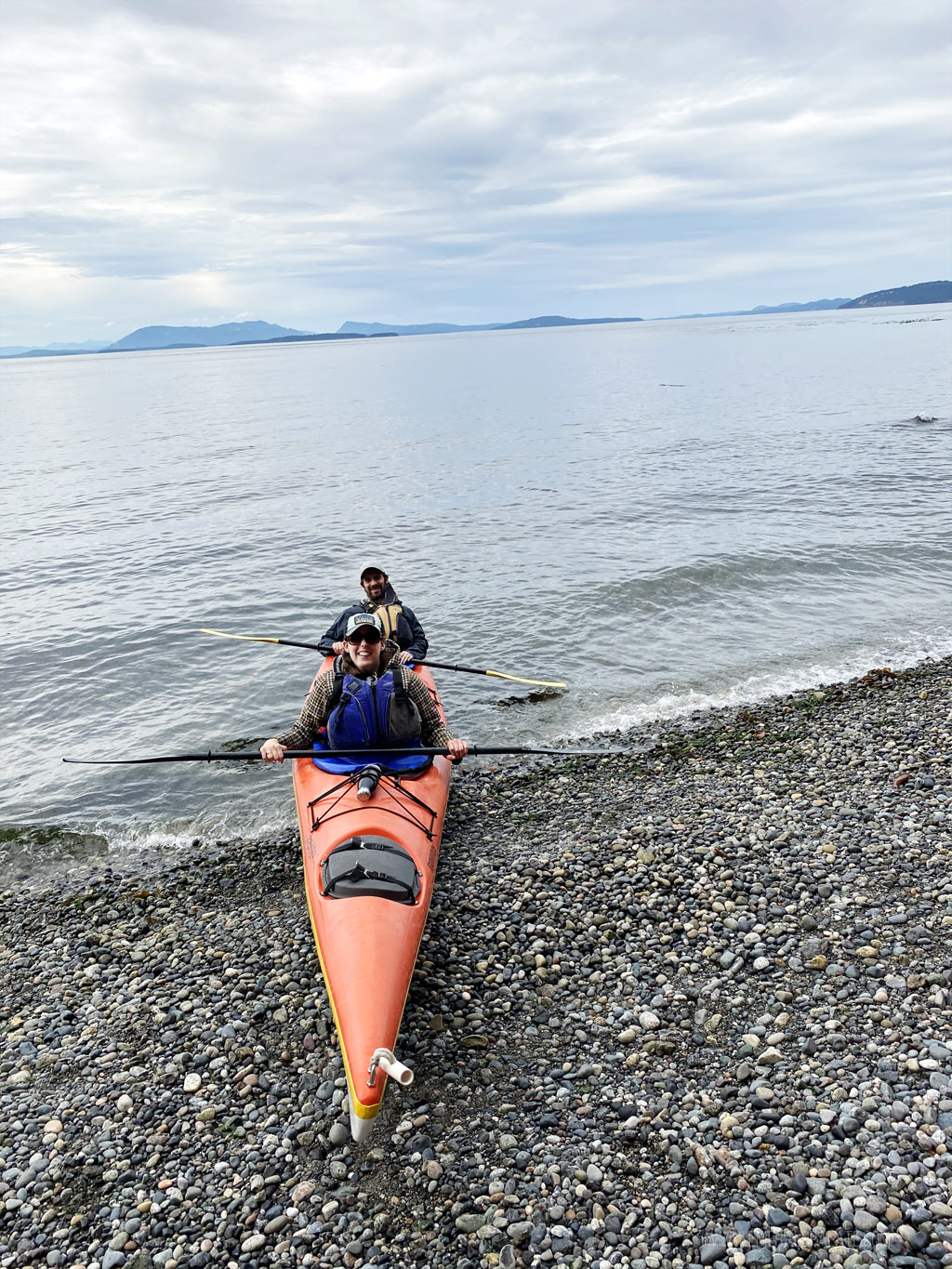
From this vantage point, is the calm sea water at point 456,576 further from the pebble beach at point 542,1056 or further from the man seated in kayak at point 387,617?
the pebble beach at point 542,1056

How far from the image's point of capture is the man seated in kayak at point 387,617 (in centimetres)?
1255

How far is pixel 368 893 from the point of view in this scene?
22.9 ft

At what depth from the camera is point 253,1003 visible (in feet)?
22.4

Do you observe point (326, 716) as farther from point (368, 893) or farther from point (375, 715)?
point (368, 893)

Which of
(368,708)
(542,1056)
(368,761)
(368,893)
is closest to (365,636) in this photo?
(368,708)

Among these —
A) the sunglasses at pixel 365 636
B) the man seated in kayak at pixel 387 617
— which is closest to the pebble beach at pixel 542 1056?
the sunglasses at pixel 365 636

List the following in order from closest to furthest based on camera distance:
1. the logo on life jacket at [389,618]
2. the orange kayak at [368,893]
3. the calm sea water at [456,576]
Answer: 1. the orange kayak at [368,893]
2. the logo on life jacket at [389,618]
3. the calm sea water at [456,576]

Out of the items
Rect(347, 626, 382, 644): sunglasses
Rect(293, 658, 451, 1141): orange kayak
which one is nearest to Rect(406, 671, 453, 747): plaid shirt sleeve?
Rect(293, 658, 451, 1141): orange kayak

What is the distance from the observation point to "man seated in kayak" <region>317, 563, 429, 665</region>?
1255 cm

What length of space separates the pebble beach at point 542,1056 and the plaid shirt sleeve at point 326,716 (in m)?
1.42

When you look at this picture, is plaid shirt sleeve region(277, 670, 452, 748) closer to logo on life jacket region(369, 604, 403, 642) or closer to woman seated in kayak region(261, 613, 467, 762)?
woman seated in kayak region(261, 613, 467, 762)

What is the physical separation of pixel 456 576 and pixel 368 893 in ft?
49.7

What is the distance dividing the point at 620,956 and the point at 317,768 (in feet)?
12.6

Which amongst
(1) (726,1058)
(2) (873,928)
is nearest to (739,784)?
(2) (873,928)
